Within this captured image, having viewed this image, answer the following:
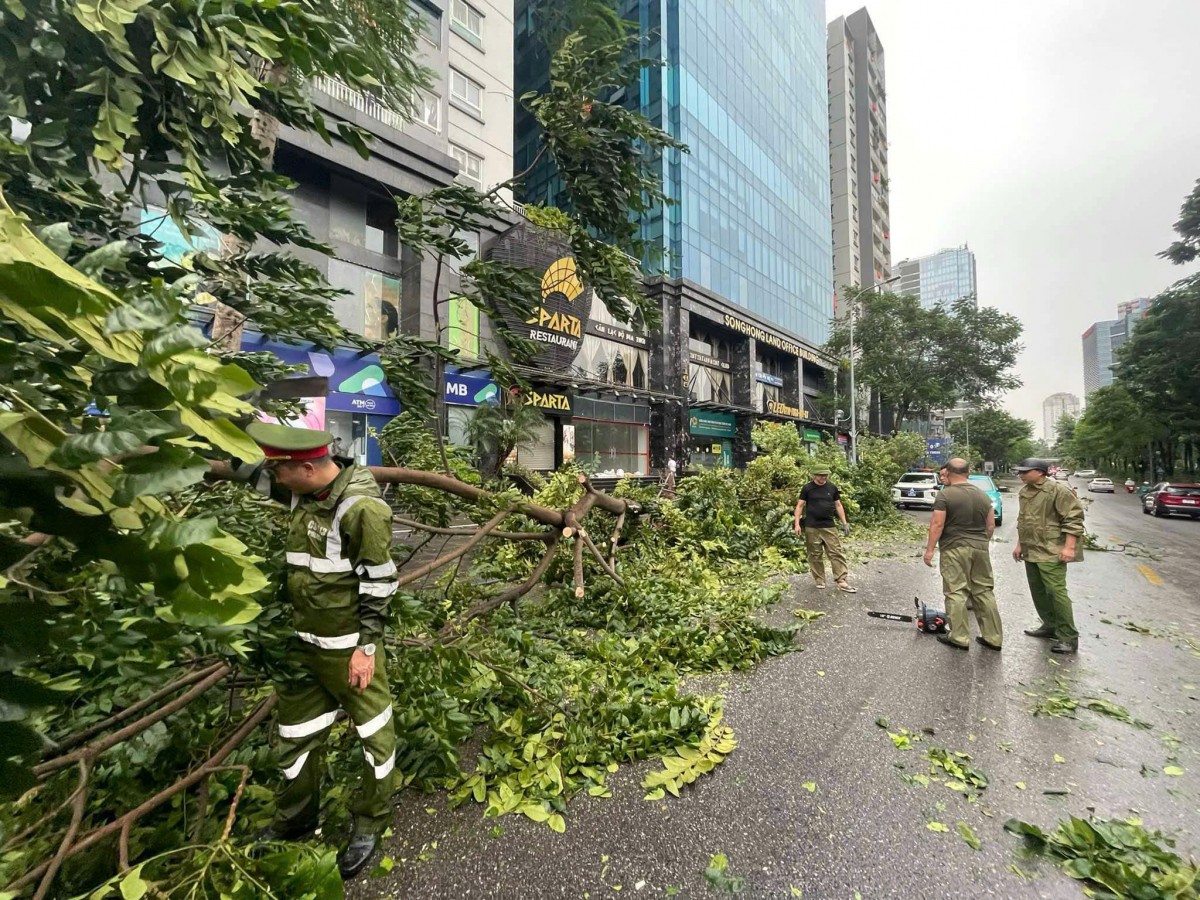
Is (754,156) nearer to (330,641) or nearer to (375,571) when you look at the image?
(375,571)

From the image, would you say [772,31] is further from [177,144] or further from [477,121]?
[177,144]

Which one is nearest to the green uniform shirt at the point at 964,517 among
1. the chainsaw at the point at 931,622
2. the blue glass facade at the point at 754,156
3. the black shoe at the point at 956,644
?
the chainsaw at the point at 931,622

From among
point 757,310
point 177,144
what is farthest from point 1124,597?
point 757,310

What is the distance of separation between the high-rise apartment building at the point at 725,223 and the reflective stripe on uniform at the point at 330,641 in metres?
17.0

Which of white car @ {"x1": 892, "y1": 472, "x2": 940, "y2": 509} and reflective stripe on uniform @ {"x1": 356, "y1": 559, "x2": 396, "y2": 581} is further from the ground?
reflective stripe on uniform @ {"x1": 356, "y1": 559, "x2": 396, "y2": 581}

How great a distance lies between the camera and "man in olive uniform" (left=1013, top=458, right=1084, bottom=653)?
4.79 meters

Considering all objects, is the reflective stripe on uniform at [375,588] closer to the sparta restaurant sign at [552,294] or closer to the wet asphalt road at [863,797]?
the wet asphalt road at [863,797]

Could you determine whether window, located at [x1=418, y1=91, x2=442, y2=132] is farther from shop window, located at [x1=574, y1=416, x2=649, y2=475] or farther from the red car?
the red car

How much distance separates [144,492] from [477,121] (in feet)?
71.9

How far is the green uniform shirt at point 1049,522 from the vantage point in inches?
190

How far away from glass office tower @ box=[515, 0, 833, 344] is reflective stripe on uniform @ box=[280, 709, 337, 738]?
18650mm

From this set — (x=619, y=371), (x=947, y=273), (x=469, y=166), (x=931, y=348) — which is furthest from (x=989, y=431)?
(x=947, y=273)

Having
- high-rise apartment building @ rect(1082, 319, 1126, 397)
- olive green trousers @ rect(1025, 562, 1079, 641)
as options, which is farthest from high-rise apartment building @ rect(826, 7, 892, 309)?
high-rise apartment building @ rect(1082, 319, 1126, 397)

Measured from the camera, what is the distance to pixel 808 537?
7344 mm
